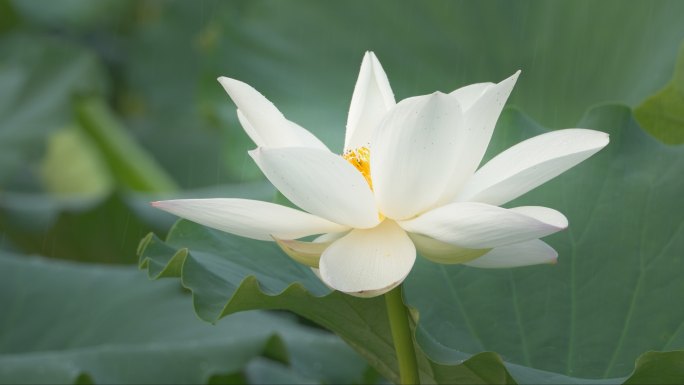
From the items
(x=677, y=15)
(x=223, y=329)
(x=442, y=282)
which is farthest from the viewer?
(x=677, y=15)

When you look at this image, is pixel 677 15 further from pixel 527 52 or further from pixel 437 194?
pixel 437 194

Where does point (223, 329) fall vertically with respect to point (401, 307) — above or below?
below

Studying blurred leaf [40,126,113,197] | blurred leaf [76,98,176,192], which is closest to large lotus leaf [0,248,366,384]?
blurred leaf [76,98,176,192]

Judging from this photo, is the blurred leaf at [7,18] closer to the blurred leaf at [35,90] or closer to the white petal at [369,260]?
the blurred leaf at [35,90]

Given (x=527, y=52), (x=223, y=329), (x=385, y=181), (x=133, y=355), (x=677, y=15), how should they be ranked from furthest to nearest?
(x=527, y=52) < (x=677, y=15) < (x=223, y=329) < (x=133, y=355) < (x=385, y=181)

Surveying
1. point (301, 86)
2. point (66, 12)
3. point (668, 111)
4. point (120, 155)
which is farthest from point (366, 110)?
point (66, 12)

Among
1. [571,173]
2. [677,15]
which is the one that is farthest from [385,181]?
[677,15]
